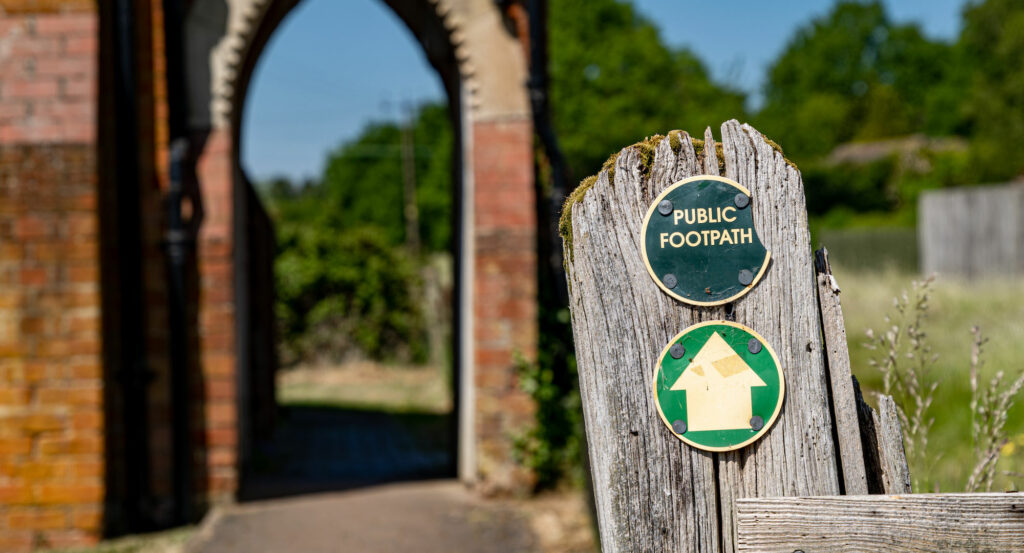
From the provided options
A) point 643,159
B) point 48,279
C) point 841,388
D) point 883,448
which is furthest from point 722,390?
point 48,279

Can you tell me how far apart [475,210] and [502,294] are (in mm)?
584

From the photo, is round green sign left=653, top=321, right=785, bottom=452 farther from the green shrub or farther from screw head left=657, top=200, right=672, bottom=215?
the green shrub

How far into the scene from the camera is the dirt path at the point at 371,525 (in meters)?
5.14

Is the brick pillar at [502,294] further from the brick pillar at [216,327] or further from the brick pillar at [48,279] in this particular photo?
the brick pillar at [48,279]

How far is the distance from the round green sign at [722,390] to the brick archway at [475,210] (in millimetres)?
4269

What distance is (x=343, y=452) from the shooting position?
908cm

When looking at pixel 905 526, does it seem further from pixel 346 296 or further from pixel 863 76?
pixel 863 76

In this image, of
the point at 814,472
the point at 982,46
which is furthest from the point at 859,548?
the point at 982,46

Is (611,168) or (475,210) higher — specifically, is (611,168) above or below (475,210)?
below

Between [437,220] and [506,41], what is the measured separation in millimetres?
Result: 39381

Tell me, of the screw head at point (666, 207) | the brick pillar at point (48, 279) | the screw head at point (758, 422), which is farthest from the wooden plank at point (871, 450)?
the brick pillar at point (48, 279)

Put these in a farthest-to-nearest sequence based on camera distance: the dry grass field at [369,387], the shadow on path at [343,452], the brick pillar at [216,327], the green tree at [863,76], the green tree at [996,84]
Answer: the green tree at [863,76] → the green tree at [996,84] → the dry grass field at [369,387] → the shadow on path at [343,452] → the brick pillar at [216,327]

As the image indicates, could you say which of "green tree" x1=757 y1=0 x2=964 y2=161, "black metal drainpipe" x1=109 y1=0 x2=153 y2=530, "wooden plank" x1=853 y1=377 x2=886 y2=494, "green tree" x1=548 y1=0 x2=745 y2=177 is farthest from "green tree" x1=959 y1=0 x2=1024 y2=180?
"wooden plank" x1=853 y1=377 x2=886 y2=494

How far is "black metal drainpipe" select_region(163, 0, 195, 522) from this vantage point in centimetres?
564
